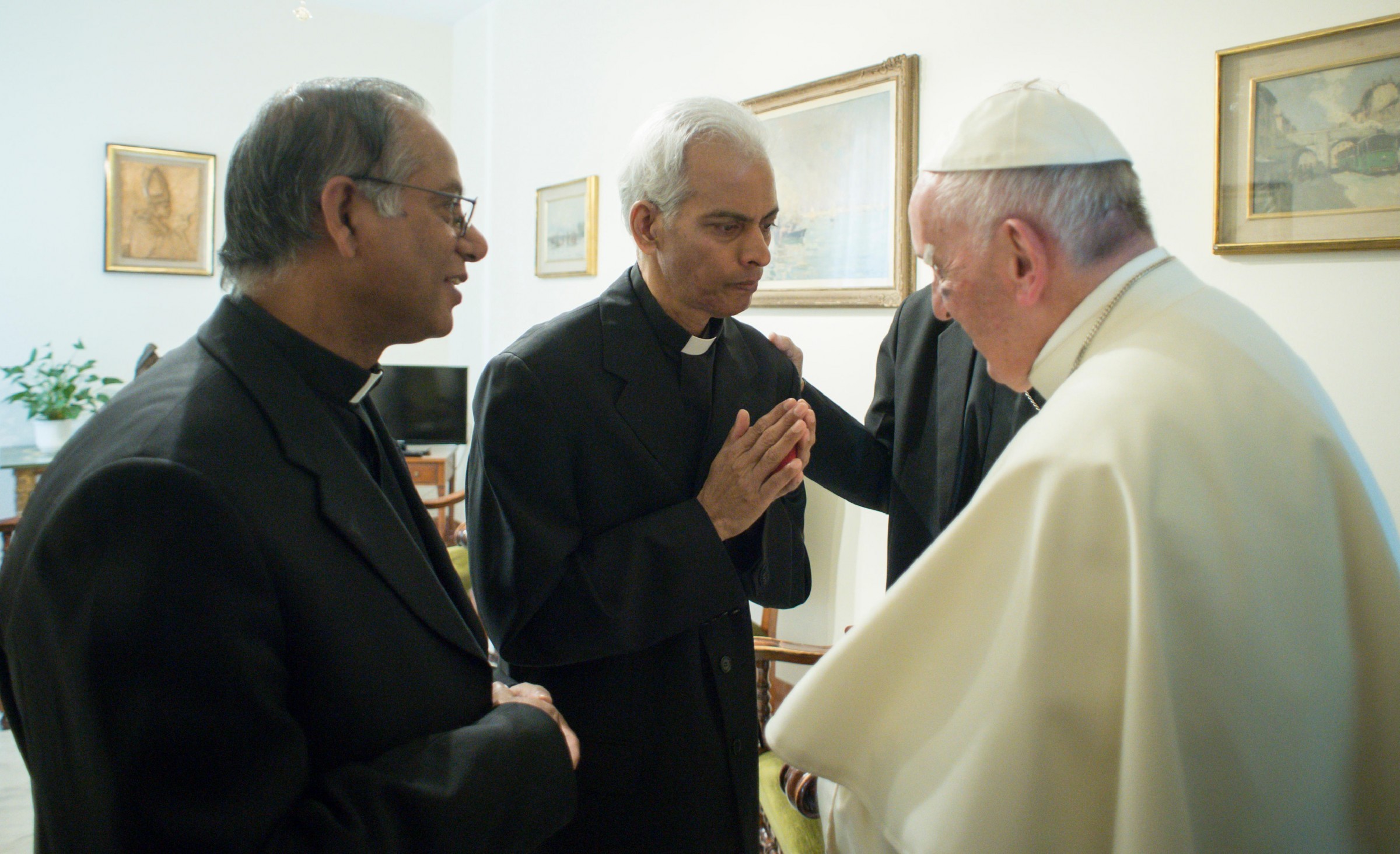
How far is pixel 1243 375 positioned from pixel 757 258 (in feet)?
2.83

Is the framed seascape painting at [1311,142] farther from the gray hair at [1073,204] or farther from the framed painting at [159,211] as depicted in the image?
the framed painting at [159,211]

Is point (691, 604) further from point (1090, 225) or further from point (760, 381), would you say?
point (1090, 225)

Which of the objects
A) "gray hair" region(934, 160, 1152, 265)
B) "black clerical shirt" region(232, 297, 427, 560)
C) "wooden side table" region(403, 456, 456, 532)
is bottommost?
"wooden side table" region(403, 456, 456, 532)

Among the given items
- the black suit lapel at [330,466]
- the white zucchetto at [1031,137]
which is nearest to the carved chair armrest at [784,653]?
the black suit lapel at [330,466]

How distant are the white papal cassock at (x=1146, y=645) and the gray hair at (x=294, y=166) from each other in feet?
2.79

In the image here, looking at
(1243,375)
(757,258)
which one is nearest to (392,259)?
(757,258)

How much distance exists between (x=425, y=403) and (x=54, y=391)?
6.56 feet

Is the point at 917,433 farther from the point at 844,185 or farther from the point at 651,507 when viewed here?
the point at 844,185

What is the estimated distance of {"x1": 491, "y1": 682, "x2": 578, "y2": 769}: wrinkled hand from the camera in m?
1.17

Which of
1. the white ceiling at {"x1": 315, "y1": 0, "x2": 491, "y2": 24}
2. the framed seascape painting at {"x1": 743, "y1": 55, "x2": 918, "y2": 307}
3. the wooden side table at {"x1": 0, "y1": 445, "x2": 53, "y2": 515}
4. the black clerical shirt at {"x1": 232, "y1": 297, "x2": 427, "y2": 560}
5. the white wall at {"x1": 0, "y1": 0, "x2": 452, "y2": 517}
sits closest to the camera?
the black clerical shirt at {"x1": 232, "y1": 297, "x2": 427, "y2": 560}

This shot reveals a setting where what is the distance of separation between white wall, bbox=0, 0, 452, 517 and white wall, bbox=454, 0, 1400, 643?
1334mm

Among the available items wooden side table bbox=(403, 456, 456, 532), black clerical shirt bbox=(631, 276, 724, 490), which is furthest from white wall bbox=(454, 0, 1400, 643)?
wooden side table bbox=(403, 456, 456, 532)

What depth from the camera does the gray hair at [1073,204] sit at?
1.11 meters

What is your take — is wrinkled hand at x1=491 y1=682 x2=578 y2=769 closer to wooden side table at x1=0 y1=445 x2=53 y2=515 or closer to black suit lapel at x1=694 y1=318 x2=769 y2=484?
black suit lapel at x1=694 y1=318 x2=769 y2=484
